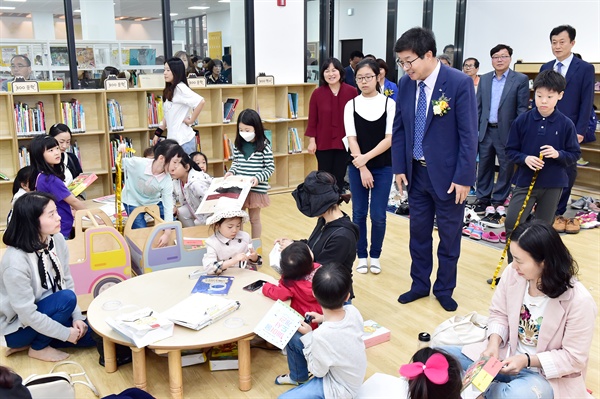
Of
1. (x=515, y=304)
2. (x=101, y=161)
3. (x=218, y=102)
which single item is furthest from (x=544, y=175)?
(x=101, y=161)

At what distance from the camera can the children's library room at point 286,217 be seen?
240 centimetres

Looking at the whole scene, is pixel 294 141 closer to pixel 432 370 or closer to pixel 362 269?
pixel 362 269

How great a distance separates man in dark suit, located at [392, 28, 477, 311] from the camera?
343cm

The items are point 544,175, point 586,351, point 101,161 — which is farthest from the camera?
point 101,161

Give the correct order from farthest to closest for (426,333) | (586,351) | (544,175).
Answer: (544,175) → (426,333) → (586,351)

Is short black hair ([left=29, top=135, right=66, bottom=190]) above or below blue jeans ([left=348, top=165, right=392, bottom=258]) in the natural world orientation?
above

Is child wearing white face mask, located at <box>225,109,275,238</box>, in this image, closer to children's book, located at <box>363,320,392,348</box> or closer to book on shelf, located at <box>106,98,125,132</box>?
children's book, located at <box>363,320,392,348</box>

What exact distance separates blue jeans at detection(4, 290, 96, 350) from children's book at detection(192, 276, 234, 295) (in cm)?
68

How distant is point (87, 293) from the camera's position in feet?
11.9

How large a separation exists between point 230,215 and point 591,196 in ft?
17.0

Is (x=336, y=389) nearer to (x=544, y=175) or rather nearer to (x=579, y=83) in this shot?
(x=544, y=175)

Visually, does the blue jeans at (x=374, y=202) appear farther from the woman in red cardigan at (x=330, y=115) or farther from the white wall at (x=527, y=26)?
the white wall at (x=527, y=26)

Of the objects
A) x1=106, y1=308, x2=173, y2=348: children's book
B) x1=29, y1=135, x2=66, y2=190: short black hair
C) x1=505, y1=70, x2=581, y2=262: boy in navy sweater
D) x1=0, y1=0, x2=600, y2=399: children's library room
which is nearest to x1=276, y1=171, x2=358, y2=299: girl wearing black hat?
x1=0, y1=0, x2=600, y2=399: children's library room

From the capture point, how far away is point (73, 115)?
5.89m
